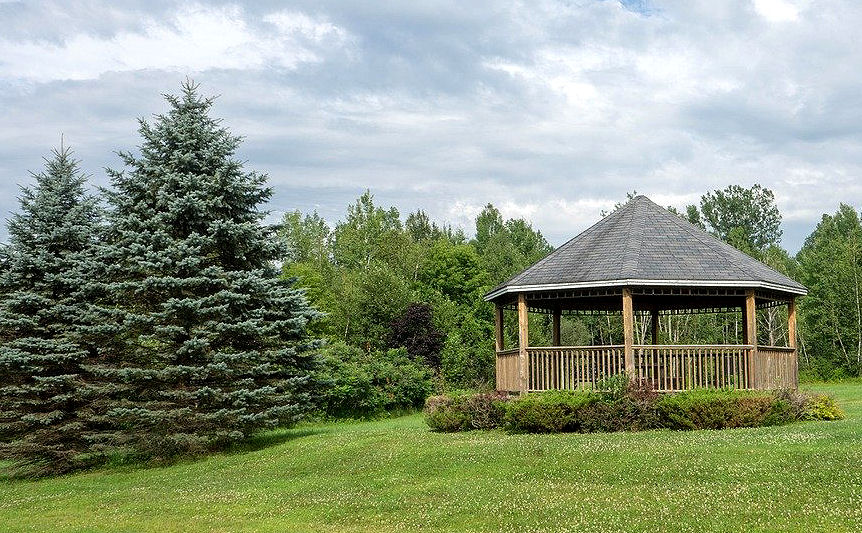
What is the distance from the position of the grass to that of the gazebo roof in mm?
3649

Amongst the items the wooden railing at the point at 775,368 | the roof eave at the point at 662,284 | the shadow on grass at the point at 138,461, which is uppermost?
the roof eave at the point at 662,284

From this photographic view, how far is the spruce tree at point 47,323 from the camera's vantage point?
2064cm

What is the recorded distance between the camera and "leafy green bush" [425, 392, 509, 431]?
63.7ft

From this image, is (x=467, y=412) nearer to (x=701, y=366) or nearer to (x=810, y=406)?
(x=701, y=366)

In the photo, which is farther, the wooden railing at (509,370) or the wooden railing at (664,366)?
the wooden railing at (509,370)

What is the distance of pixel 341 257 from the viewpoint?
6062 cm

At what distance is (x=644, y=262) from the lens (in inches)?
770

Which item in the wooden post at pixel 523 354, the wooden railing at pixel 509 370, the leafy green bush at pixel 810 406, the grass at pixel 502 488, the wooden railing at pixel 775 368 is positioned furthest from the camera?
the wooden railing at pixel 509 370

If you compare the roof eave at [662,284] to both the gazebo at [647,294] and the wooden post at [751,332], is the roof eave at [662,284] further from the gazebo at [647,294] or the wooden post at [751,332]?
the wooden post at [751,332]

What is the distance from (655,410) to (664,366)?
1514mm

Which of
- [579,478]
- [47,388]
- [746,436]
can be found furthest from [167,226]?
[746,436]

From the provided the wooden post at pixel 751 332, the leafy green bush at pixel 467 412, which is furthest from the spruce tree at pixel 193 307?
the wooden post at pixel 751 332

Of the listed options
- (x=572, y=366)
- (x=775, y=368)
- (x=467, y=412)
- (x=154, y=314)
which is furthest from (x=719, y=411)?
(x=154, y=314)

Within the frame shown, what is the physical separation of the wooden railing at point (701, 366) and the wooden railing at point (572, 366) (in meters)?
0.62
